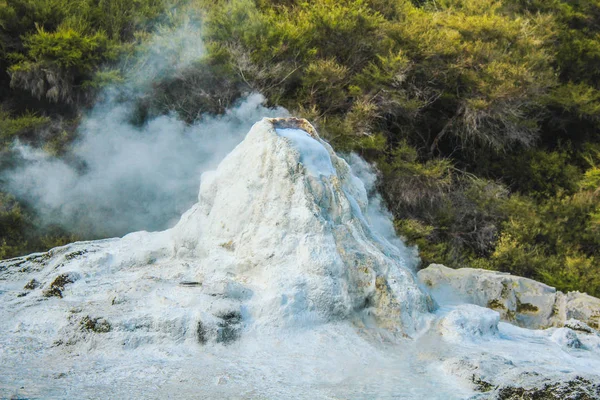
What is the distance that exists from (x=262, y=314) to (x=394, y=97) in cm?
747

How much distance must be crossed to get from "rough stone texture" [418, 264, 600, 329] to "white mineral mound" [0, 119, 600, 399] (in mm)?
1499

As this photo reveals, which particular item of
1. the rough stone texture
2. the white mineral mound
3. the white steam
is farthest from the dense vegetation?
the white mineral mound

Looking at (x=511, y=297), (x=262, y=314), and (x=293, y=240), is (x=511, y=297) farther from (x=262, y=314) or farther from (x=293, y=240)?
(x=262, y=314)

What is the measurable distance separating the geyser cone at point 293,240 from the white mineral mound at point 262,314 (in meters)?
0.01

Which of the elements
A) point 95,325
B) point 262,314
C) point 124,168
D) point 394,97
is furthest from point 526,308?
point 124,168

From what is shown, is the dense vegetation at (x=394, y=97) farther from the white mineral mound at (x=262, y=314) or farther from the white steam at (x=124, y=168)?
the white mineral mound at (x=262, y=314)

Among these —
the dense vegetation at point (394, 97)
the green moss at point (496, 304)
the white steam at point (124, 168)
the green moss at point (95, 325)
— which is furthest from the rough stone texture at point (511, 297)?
the white steam at point (124, 168)

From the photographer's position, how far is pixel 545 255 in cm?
1078

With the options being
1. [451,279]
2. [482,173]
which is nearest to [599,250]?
[482,173]

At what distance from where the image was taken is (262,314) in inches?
169

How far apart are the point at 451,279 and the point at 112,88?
5.73 meters

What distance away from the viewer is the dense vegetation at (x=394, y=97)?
1000 centimetres

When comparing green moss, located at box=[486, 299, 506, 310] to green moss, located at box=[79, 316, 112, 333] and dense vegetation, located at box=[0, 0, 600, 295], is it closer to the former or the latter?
dense vegetation, located at box=[0, 0, 600, 295]

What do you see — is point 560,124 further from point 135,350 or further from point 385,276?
point 135,350
